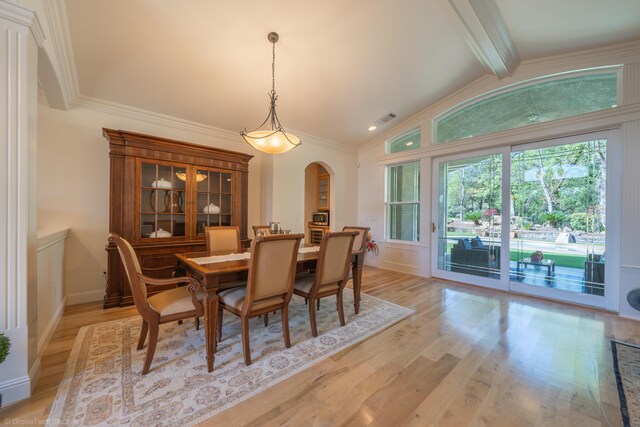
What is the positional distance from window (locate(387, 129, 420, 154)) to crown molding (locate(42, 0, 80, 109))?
4875mm

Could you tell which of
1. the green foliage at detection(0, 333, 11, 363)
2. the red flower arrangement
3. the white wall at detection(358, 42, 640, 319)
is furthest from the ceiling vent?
the green foliage at detection(0, 333, 11, 363)

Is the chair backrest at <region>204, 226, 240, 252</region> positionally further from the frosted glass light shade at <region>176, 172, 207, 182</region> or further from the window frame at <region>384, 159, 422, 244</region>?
the window frame at <region>384, 159, 422, 244</region>

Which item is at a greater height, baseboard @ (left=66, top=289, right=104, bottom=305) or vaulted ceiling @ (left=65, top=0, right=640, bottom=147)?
vaulted ceiling @ (left=65, top=0, right=640, bottom=147)

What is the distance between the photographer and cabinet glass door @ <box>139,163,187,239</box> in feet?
10.5

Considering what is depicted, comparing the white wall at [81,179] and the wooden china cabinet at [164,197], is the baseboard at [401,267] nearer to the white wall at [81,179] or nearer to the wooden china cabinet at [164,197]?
the wooden china cabinet at [164,197]

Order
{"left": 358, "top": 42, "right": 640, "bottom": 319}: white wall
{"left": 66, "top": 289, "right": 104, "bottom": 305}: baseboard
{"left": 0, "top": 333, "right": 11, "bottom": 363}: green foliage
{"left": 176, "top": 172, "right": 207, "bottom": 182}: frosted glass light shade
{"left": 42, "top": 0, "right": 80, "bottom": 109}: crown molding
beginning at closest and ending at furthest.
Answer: {"left": 0, "top": 333, "right": 11, "bottom": 363}: green foliage < {"left": 42, "top": 0, "right": 80, "bottom": 109}: crown molding < {"left": 358, "top": 42, "right": 640, "bottom": 319}: white wall < {"left": 66, "top": 289, "right": 104, "bottom": 305}: baseboard < {"left": 176, "top": 172, "right": 207, "bottom": 182}: frosted glass light shade

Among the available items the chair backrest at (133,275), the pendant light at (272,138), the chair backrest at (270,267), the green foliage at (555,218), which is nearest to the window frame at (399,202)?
the green foliage at (555,218)

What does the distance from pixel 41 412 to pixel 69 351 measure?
2.58 feet

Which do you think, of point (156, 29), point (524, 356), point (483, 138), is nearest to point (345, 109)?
Result: point (483, 138)

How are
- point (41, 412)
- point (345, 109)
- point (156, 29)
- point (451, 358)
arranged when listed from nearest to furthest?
point (41, 412) → point (451, 358) → point (156, 29) → point (345, 109)

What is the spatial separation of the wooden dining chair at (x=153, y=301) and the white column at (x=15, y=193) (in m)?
0.47

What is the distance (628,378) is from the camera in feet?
5.88

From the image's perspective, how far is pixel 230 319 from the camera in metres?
2.76

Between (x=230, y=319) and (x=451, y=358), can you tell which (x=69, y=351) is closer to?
(x=230, y=319)
